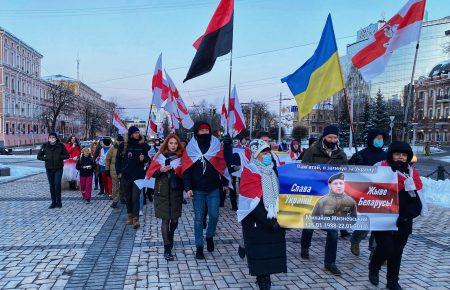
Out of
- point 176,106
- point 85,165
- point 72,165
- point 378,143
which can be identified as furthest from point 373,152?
point 72,165

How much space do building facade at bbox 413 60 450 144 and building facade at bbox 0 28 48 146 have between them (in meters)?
70.9

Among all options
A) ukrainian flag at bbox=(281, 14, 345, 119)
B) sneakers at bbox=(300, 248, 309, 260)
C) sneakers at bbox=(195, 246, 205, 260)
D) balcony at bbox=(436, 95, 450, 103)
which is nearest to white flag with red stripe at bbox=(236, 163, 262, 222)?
sneakers at bbox=(195, 246, 205, 260)

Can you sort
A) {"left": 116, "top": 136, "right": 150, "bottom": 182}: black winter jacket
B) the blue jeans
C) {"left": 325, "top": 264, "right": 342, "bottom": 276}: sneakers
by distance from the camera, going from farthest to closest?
{"left": 116, "top": 136, "right": 150, "bottom": 182}: black winter jacket
the blue jeans
{"left": 325, "top": 264, "right": 342, "bottom": 276}: sneakers

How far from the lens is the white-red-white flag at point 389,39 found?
23.2 ft

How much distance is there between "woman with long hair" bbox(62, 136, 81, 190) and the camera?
44.6 feet

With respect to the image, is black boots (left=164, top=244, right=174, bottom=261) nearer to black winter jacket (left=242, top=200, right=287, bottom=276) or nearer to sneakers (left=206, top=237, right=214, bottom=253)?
sneakers (left=206, top=237, right=214, bottom=253)

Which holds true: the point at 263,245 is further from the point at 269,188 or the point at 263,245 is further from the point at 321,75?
the point at 321,75

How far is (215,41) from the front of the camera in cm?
779

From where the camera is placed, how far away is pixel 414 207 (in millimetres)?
4941

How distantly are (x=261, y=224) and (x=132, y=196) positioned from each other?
161 inches

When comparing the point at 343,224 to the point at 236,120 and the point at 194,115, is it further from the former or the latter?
the point at 194,115

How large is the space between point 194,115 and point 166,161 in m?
74.2

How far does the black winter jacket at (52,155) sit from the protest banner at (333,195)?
6.60 metres

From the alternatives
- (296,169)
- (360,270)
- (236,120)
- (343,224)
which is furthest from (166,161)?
(236,120)
